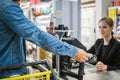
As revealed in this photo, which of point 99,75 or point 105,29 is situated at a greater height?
point 105,29

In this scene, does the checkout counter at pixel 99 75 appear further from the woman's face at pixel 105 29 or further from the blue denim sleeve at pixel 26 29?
the blue denim sleeve at pixel 26 29

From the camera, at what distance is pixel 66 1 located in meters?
4.10

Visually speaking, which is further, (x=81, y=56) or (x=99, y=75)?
(x=99, y=75)

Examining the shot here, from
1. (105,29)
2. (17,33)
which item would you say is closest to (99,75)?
(105,29)

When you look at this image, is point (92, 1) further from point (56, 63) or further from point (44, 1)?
point (56, 63)

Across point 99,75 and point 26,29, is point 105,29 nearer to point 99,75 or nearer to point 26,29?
point 99,75

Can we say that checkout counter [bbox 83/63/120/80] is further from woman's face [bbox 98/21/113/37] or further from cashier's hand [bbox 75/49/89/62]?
cashier's hand [bbox 75/49/89/62]

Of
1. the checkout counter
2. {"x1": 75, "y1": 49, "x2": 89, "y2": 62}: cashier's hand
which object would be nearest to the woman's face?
the checkout counter

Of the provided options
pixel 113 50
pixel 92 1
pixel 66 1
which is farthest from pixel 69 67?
pixel 92 1

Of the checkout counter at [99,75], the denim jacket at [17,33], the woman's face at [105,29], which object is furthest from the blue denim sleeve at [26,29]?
the woman's face at [105,29]

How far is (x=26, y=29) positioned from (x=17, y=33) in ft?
0.27

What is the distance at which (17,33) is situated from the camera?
4.30 feet

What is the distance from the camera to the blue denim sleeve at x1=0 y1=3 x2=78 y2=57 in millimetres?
1263

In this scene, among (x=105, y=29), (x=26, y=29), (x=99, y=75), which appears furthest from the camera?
(x=105, y=29)
